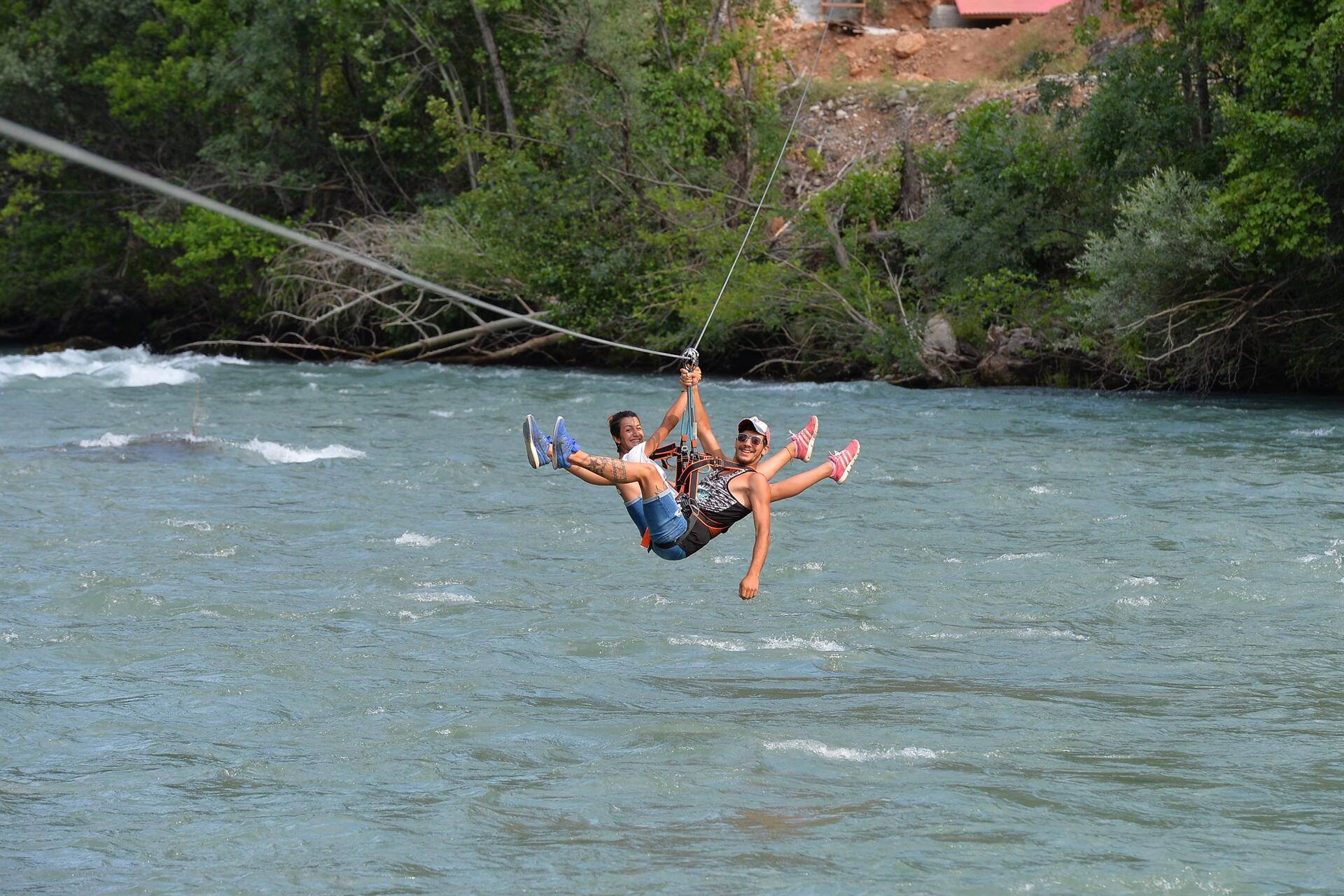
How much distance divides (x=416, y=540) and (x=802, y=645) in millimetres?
5024

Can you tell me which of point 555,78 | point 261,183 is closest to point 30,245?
point 261,183

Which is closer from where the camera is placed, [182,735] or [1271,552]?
[182,735]

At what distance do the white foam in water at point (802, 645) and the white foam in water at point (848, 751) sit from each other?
2206 millimetres

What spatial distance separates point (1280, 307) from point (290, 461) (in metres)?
14.1

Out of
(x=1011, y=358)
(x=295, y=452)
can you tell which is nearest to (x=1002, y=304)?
(x=1011, y=358)

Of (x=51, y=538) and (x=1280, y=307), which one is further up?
(x=1280, y=307)

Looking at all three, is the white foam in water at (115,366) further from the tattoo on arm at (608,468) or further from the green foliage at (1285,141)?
the tattoo on arm at (608,468)

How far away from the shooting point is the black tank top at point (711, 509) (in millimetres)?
10891

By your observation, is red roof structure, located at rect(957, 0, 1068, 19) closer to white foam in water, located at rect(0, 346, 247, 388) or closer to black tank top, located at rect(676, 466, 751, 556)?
white foam in water, located at rect(0, 346, 247, 388)

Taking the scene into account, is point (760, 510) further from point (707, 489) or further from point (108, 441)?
→ point (108, 441)

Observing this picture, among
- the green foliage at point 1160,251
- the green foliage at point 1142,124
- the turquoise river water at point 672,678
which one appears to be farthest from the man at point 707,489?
the green foliage at point 1142,124

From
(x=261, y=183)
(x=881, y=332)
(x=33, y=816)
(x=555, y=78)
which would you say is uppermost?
(x=555, y=78)

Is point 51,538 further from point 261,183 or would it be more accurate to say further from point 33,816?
point 261,183

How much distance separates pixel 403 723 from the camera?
9.80 metres
